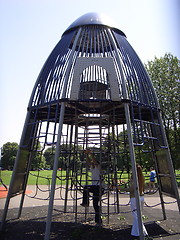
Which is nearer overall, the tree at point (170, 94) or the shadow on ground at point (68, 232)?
the shadow on ground at point (68, 232)

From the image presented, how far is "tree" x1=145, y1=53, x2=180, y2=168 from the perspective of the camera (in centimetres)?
1703

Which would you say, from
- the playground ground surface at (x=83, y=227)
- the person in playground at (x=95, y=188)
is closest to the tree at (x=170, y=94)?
the playground ground surface at (x=83, y=227)

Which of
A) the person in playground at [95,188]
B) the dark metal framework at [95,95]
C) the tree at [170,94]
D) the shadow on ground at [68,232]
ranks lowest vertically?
the shadow on ground at [68,232]

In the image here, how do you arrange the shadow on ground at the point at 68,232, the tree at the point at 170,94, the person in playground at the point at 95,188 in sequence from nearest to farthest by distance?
1. the shadow on ground at the point at 68,232
2. the person in playground at the point at 95,188
3. the tree at the point at 170,94

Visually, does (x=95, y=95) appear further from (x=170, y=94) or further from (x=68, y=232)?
(x=170, y=94)

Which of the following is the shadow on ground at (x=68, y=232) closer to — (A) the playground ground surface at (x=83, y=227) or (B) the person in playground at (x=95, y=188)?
(A) the playground ground surface at (x=83, y=227)

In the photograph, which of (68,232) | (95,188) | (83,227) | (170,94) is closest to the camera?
(68,232)

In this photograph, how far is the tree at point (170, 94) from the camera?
1703 centimetres

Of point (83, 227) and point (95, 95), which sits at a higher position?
point (95, 95)

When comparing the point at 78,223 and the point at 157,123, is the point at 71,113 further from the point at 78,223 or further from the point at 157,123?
the point at 78,223

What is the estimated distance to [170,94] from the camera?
16.8 m

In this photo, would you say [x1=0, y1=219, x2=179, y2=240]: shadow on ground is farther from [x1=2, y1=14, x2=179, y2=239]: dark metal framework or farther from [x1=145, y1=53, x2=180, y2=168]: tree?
[x1=145, y1=53, x2=180, y2=168]: tree

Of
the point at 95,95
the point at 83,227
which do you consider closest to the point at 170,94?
the point at 95,95

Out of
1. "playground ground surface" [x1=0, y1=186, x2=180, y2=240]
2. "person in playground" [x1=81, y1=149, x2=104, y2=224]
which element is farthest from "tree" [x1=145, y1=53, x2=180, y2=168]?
"person in playground" [x1=81, y1=149, x2=104, y2=224]
